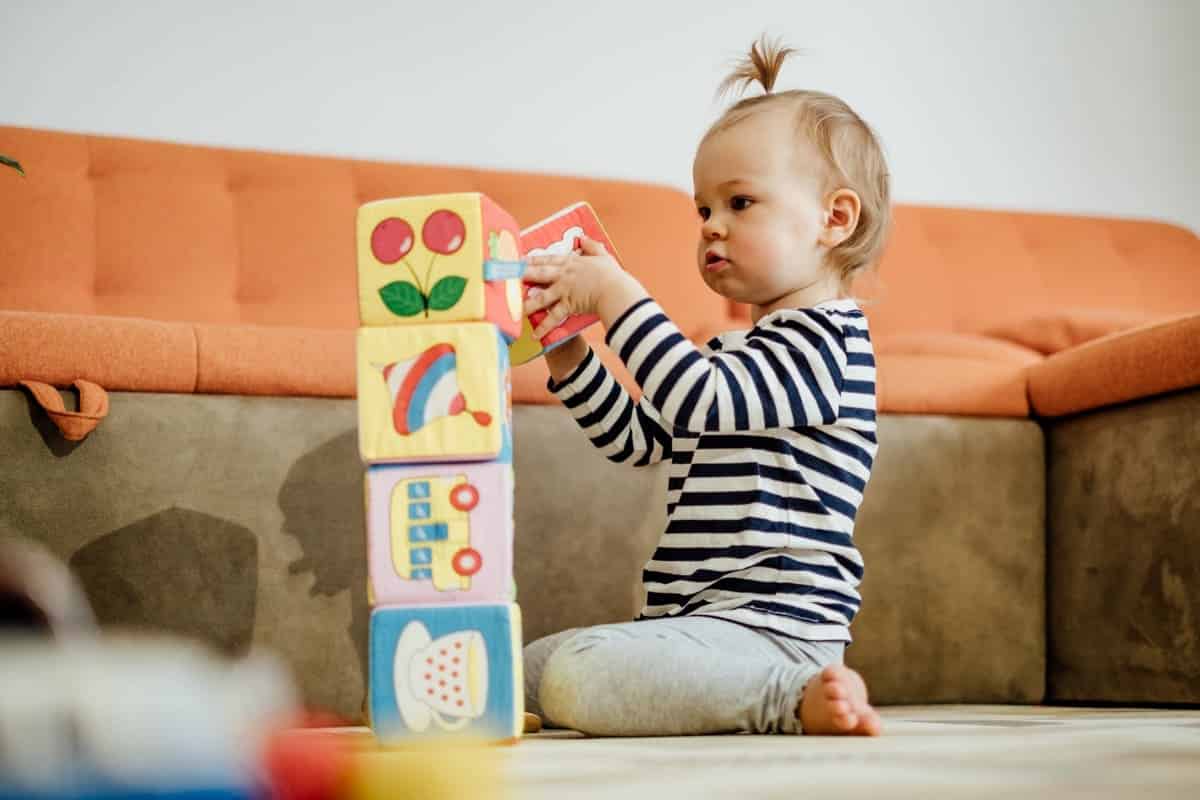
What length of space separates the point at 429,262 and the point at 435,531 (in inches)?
7.0

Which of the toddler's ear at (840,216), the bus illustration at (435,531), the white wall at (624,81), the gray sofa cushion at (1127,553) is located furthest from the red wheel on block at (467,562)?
the white wall at (624,81)

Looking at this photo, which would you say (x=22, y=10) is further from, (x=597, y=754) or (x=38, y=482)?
(x=597, y=754)

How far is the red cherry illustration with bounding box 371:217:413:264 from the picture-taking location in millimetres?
816

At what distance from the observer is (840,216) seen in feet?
3.84

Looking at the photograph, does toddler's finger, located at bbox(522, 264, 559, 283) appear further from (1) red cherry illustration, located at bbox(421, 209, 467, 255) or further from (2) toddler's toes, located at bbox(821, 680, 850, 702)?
(2) toddler's toes, located at bbox(821, 680, 850, 702)

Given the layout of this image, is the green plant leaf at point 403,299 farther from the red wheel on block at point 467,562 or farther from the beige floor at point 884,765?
the beige floor at point 884,765

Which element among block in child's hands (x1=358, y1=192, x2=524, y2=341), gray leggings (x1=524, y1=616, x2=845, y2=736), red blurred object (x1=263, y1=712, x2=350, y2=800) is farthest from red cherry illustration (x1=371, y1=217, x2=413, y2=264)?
red blurred object (x1=263, y1=712, x2=350, y2=800)

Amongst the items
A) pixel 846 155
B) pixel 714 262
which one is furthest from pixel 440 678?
pixel 846 155

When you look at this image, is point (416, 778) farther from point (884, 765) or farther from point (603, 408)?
point (603, 408)

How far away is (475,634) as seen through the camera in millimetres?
786

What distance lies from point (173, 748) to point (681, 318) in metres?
1.56

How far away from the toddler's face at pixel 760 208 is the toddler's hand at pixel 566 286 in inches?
6.6

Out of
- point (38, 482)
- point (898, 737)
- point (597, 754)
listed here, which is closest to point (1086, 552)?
point (898, 737)

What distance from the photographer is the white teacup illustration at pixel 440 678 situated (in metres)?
0.78
